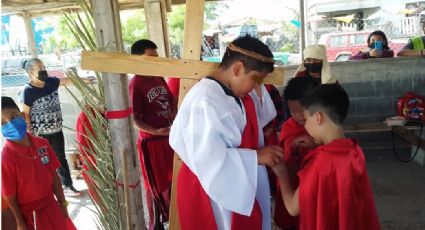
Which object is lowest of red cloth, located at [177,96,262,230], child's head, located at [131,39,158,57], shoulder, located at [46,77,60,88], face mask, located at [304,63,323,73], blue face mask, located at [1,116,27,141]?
red cloth, located at [177,96,262,230]

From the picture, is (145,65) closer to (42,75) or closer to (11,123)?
(11,123)

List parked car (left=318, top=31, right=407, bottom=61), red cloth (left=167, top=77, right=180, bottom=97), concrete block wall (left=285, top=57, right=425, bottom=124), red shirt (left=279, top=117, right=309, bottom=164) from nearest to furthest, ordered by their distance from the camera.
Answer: red shirt (left=279, top=117, right=309, bottom=164) → red cloth (left=167, top=77, right=180, bottom=97) → concrete block wall (left=285, top=57, right=425, bottom=124) → parked car (left=318, top=31, right=407, bottom=61)

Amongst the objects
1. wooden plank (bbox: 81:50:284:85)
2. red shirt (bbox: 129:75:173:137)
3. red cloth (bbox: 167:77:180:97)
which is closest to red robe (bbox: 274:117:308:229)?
wooden plank (bbox: 81:50:284:85)

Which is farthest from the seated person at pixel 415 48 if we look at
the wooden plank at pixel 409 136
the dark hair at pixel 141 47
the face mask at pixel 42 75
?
the face mask at pixel 42 75

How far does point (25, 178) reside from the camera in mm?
2396

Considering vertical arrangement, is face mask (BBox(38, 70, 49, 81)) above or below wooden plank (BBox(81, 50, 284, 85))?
above

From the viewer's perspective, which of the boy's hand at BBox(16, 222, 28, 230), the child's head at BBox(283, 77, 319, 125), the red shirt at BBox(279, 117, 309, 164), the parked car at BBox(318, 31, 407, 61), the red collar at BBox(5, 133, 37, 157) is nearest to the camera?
the red shirt at BBox(279, 117, 309, 164)

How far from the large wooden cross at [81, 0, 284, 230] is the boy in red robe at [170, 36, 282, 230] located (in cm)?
8

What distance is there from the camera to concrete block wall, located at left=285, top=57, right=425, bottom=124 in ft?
17.7

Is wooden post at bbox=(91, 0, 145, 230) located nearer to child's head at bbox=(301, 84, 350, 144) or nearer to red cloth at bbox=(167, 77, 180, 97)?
child's head at bbox=(301, 84, 350, 144)

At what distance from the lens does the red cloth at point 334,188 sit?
1596 mm

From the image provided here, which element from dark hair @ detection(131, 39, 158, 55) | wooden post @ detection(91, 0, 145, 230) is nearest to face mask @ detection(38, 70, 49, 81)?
dark hair @ detection(131, 39, 158, 55)

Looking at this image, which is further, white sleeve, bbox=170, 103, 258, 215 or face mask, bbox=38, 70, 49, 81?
face mask, bbox=38, 70, 49, 81

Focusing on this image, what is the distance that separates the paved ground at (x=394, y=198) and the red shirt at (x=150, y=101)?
0.90 meters
